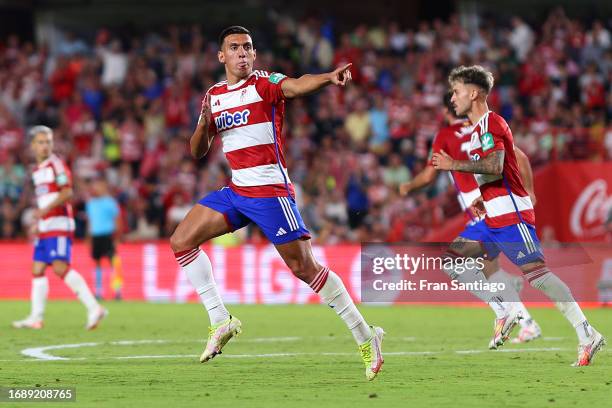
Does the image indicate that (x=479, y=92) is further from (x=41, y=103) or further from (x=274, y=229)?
(x=41, y=103)

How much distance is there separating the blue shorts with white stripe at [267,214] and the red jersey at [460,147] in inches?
143

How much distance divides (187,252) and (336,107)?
55.2ft

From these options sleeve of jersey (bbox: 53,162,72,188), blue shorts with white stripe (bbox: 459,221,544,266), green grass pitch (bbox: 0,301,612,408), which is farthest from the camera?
sleeve of jersey (bbox: 53,162,72,188)

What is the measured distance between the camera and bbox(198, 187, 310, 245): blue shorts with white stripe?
942 centimetres

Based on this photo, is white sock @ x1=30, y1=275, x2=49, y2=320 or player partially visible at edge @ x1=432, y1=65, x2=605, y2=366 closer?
player partially visible at edge @ x1=432, y1=65, x2=605, y2=366

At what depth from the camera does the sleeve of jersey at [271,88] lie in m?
9.29

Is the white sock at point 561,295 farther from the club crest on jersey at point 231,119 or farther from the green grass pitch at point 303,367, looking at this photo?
the club crest on jersey at point 231,119

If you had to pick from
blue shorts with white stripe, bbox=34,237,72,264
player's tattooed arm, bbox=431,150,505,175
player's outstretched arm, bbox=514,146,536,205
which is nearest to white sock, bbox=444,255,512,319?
player's outstretched arm, bbox=514,146,536,205

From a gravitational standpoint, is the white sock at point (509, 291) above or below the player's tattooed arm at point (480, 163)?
below

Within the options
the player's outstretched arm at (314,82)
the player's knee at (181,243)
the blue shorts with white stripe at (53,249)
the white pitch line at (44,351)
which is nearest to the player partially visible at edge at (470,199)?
the player's knee at (181,243)

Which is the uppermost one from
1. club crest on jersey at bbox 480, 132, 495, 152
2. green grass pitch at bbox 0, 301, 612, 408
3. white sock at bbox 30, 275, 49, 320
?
club crest on jersey at bbox 480, 132, 495, 152

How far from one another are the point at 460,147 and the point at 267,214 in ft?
13.1

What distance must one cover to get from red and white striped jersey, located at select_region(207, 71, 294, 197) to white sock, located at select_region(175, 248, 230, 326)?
711 mm

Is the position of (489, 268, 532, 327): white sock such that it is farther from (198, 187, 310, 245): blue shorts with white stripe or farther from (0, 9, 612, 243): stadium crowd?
(0, 9, 612, 243): stadium crowd
